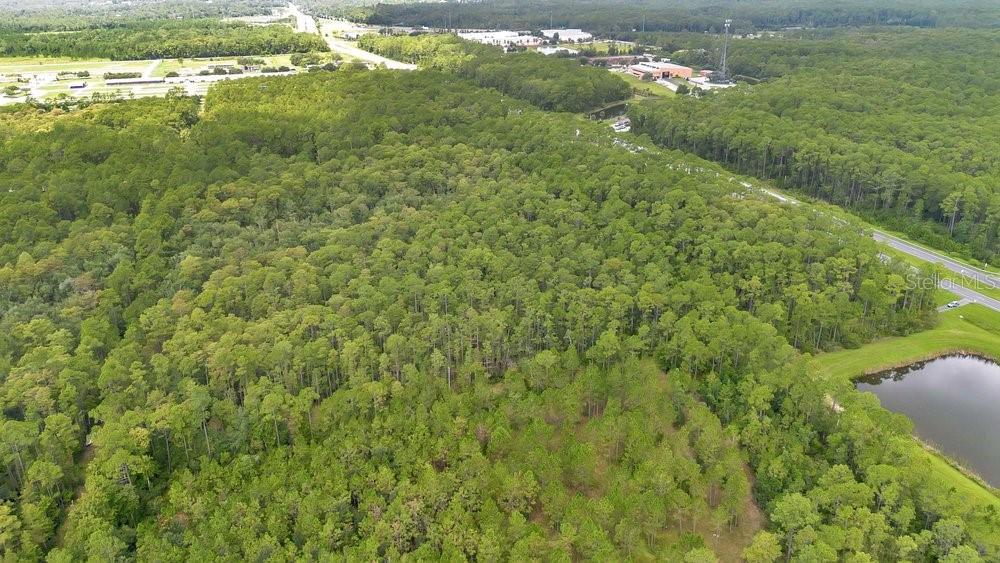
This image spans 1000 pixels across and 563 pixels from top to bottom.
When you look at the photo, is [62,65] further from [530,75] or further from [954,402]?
[954,402]

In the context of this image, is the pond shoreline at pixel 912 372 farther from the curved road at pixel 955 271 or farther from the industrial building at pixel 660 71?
the industrial building at pixel 660 71

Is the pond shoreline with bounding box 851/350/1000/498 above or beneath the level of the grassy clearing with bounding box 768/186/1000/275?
beneath

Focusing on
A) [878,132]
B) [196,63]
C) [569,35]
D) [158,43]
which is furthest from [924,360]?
[569,35]

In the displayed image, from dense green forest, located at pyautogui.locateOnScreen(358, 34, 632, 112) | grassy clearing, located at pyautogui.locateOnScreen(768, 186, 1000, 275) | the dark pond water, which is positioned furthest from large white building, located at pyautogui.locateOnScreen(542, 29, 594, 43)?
the dark pond water

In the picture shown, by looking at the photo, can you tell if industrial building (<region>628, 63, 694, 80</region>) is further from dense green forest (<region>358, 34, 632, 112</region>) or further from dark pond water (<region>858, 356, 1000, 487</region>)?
dark pond water (<region>858, 356, 1000, 487</region>)

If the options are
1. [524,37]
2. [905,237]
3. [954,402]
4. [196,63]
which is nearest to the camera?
[954,402]

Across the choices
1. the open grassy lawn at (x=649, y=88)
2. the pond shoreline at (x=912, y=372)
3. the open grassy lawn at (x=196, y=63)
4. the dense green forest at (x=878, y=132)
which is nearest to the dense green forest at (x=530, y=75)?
the open grassy lawn at (x=649, y=88)
